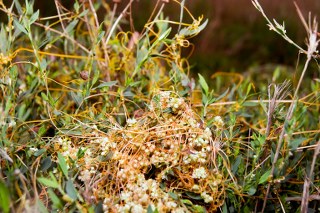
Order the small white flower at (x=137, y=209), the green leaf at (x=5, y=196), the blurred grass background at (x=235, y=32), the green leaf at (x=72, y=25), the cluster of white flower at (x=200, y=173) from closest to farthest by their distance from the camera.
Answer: the green leaf at (x=5, y=196)
the small white flower at (x=137, y=209)
the cluster of white flower at (x=200, y=173)
the green leaf at (x=72, y=25)
the blurred grass background at (x=235, y=32)

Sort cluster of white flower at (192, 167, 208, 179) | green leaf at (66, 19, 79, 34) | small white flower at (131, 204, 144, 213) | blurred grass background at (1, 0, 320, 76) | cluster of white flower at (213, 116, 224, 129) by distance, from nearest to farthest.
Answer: small white flower at (131, 204, 144, 213) → cluster of white flower at (192, 167, 208, 179) → cluster of white flower at (213, 116, 224, 129) → green leaf at (66, 19, 79, 34) → blurred grass background at (1, 0, 320, 76)

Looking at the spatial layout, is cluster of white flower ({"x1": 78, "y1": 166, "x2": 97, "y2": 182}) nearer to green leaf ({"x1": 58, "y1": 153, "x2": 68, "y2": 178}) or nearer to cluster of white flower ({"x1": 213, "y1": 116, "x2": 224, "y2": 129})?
green leaf ({"x1": 58, "y1": 153, "x2": 68, "y2": 178})

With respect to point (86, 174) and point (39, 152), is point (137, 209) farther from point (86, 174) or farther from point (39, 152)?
point (39, 152)

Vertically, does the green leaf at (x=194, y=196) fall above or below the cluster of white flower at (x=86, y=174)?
below

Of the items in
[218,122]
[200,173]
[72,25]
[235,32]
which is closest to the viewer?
[200,173]

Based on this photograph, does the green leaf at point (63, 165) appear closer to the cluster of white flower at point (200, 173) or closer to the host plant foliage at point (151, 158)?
the host plant foliage at point (151, 158)

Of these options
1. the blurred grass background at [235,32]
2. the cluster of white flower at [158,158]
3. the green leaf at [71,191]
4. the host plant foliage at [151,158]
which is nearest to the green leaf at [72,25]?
the host plant foliage at [151,158]

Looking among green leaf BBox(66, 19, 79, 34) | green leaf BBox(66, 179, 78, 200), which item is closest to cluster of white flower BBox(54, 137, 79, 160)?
green leaf BBox(66, 179, 78, 200)

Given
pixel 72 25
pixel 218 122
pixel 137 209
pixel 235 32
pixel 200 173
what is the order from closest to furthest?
pixel 137 209
pixel 200 173
pixel 218 122
pixel 72 25
pixel 235 32

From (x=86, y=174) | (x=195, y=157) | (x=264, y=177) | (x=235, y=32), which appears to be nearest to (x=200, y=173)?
(x=195, y=157)

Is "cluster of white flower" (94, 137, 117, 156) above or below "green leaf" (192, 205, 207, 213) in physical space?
above

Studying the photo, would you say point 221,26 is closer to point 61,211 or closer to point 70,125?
point 70,125
